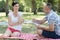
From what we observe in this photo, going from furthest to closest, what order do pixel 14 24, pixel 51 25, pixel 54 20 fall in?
pixel 14 24 < pixel 54 20 < pixel 51 25

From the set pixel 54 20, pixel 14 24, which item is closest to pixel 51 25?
pixel 54 20

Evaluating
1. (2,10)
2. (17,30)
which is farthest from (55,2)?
(17,30)

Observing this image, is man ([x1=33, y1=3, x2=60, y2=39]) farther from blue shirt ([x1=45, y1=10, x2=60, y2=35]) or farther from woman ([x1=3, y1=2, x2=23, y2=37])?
woman ([x1=3, y1=2, x2=23, y2=37])

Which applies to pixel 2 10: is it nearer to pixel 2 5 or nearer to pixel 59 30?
pixel 2 5

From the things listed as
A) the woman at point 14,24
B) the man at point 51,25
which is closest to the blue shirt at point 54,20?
the man at point 51,25

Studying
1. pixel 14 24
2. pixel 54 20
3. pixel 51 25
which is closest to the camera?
pixel 51 25

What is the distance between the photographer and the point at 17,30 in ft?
17.4

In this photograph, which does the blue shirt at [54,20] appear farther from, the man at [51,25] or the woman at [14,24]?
the woman at [14,24]

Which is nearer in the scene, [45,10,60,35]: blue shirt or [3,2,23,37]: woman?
[45,10,60,35]: blue shirt

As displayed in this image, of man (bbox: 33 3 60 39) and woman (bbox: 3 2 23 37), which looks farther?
woman (bbox: 3 2 23 37)

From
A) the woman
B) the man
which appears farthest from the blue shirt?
the woman

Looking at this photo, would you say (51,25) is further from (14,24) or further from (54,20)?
(14,24)

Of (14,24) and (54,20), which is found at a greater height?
(54,20)

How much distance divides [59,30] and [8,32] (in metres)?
1.40
